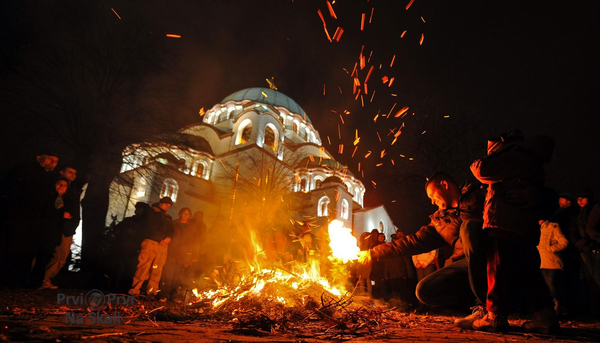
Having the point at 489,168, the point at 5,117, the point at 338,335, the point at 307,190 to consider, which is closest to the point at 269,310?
the point at 338,335

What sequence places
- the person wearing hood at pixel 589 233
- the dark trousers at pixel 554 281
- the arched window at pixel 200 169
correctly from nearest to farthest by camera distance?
the person wearing hood at pixel 589 233 < the dark trousers at pixel 554 281 < the arched window at pixel 200 169

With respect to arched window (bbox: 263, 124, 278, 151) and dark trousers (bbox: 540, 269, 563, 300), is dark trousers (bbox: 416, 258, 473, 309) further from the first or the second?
arched window (bbox: 263, 124, 278, 151)

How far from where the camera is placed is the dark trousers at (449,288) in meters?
3.44

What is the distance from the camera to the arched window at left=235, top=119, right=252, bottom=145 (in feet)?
125

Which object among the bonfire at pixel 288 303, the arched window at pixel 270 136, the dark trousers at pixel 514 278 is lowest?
the bonfire at pixel 288 303

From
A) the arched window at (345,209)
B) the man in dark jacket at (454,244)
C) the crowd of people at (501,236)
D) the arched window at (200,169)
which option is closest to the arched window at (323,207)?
the arched window at (345,209)

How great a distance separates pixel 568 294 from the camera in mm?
5895

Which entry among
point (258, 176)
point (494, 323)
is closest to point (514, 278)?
point (494, 323)

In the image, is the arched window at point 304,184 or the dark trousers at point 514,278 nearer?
the dark trousers at point 514,278

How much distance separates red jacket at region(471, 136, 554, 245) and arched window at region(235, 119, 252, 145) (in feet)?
118

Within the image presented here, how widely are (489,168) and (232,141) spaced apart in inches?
1462

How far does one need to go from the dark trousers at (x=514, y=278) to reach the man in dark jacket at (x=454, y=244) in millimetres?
162

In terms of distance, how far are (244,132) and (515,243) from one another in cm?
3772

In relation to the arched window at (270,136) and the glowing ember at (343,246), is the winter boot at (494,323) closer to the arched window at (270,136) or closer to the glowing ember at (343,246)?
the glowing ember at (343,246)
